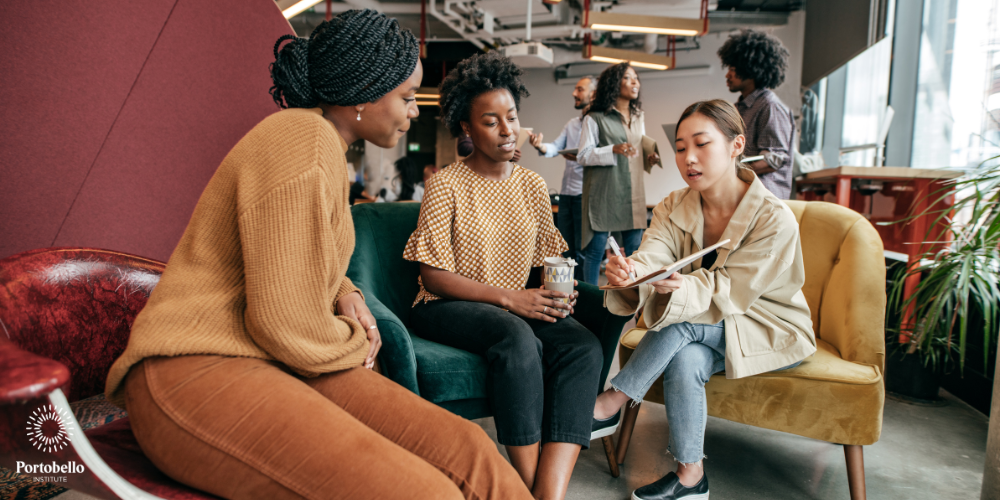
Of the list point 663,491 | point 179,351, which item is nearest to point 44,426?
point 179,351

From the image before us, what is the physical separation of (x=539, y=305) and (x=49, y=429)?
1136 millimetres

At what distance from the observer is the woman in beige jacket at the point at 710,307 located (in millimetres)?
1535

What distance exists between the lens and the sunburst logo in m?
0.78

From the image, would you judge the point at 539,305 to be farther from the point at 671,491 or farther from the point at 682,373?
the point at 671,491

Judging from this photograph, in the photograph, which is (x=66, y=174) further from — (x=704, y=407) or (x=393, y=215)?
(x=704, y=407)

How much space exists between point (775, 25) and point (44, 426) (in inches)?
349

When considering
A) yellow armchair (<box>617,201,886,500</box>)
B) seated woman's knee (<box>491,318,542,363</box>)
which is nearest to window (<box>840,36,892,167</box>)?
yellow armchair (<box>617,201,886,500</box>)

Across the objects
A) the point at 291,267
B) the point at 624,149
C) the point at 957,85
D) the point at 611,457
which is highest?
the point at 957,85

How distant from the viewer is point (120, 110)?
73.6 inches

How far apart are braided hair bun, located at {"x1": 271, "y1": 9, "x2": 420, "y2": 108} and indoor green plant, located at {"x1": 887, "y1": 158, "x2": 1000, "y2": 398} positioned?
202cm

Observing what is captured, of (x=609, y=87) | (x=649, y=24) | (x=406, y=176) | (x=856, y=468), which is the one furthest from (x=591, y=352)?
(x=649, y=24)

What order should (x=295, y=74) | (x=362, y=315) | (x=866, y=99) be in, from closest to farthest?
(x=295, y=74), (x=362, y=315), (x=866, y=99)

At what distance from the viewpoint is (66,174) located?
68.1 inches

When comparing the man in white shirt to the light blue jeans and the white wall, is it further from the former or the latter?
the white wall
